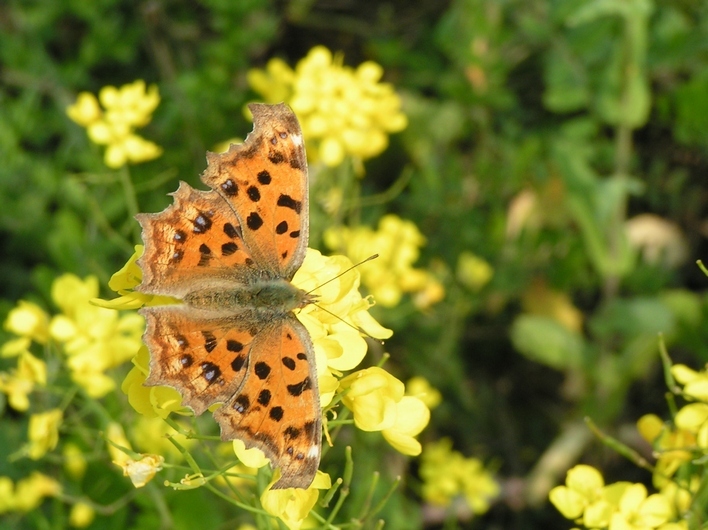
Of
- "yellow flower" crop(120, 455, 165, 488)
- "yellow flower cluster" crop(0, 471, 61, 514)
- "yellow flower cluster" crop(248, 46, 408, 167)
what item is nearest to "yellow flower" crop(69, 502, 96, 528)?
"yellow flower cluster" crop(0, 471, 61, 514)

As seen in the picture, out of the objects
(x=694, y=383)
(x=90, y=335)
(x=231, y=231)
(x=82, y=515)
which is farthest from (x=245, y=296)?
(x=82, y=515)

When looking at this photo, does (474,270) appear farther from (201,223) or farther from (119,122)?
(201,223)

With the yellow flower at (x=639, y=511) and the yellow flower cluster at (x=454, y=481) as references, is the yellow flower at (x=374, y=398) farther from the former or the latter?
the yellow flower cluster at (x=454, y=481)

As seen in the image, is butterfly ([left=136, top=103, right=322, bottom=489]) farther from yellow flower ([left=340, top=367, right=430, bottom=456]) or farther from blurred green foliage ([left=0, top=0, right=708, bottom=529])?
blurred green foliage ([left=0, top=0, right=708, bottom=529])

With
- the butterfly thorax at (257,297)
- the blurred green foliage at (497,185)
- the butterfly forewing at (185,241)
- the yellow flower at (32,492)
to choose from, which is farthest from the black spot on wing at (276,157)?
the yellow flower at (32,492)

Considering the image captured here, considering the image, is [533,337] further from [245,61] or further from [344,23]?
[344,23]

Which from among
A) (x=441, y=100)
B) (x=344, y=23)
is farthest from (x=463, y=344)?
(x=344, y=23)

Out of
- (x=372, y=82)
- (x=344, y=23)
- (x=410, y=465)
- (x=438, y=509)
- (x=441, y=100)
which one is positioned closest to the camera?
(x=372, y=82)
